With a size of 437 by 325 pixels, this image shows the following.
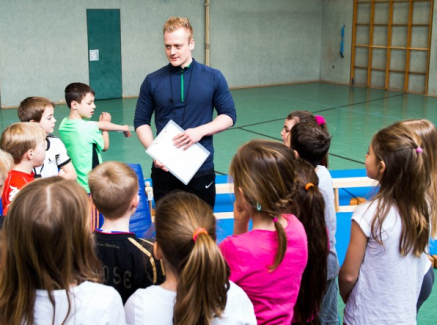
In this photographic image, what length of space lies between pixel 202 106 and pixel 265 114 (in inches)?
254

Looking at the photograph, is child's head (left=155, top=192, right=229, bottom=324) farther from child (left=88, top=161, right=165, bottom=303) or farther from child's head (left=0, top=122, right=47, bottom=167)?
child's head (left=0, top=122, right=47, bottom=167)

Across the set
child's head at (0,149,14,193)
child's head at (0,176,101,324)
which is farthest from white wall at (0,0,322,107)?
child's head at (0,176,101,324)

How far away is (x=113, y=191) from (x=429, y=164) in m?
1.19

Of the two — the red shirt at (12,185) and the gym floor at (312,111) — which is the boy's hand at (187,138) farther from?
the gym floor at (312,111)

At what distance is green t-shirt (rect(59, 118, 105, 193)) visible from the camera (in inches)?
134

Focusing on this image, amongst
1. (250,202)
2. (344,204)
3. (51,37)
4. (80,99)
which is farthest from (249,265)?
(51,37)

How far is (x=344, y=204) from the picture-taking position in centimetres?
474

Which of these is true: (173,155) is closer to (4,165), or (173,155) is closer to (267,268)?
(4,165)

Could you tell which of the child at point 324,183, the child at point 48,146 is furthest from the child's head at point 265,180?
the child at point 48,146

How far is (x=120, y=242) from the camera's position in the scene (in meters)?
1.73

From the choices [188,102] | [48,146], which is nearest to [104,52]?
[48,146]

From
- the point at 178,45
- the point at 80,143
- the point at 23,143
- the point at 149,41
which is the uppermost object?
the point at 149,41

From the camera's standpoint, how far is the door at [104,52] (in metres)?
10.5

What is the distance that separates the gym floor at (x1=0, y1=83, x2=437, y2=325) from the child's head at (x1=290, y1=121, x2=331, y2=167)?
1.37m
